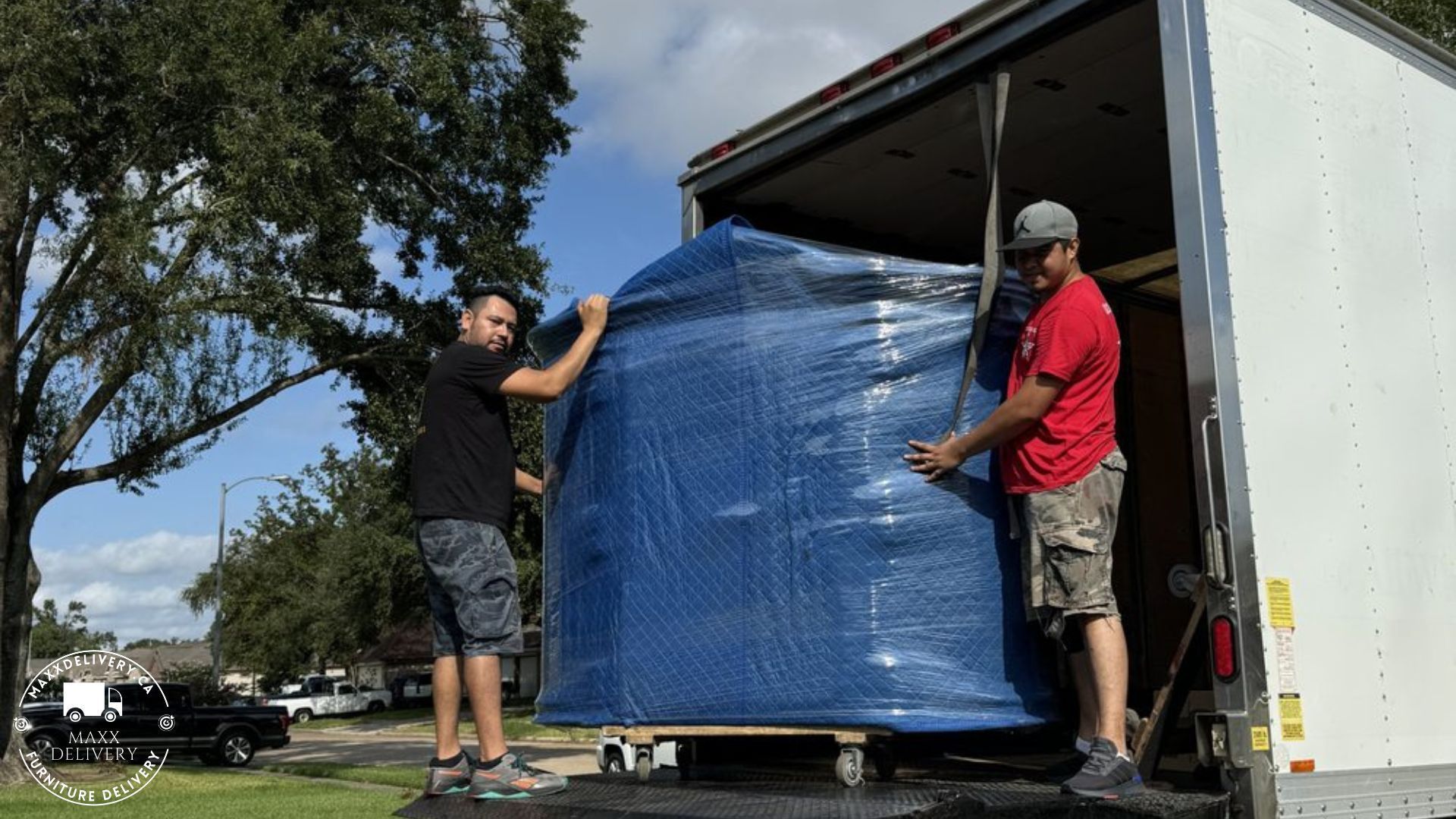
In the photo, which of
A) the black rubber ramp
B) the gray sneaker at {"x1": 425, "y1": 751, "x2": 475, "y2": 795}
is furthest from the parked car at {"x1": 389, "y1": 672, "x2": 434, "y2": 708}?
the black rubber ramp

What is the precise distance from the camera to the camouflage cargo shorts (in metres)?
3.38

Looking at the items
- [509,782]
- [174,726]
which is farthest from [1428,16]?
[174,726]

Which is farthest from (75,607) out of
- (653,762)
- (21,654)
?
(653,762)

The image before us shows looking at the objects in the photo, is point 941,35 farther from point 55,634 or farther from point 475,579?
point 55,634

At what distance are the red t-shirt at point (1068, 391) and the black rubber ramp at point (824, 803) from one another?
0.82 m

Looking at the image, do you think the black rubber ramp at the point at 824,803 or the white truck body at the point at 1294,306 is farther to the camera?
the white truck body at the point at 1294,306

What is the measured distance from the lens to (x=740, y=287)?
374cm

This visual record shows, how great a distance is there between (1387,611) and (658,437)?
209 cm

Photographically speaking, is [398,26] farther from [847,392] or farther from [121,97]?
[847,392]

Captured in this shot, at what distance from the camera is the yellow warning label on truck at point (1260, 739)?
3133 millimetres

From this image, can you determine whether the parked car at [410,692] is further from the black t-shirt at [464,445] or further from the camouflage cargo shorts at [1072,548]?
the camouflage cargo shorts at [1072,548]

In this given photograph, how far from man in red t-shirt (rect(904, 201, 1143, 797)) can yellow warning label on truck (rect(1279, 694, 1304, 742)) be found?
1.24 feet

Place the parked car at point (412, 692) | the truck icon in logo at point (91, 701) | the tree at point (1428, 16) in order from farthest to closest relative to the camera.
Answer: the parked car at point (412, 692) < the truck icon in logo at point (91, 701) < the tree at point (1428, 16)

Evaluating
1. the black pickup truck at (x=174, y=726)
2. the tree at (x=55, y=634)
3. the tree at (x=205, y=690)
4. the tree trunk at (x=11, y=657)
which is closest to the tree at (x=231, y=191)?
the tree trunk at (x=11, y=657)
